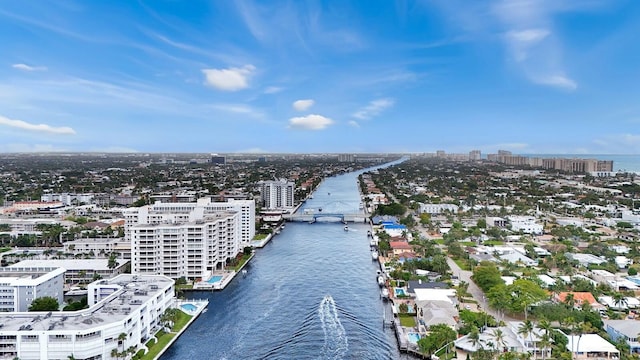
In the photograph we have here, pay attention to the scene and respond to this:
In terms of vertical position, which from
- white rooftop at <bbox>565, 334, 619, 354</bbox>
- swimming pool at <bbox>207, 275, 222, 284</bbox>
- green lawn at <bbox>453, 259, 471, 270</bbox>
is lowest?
swimming pool at <bbox>207, 275, 222, 284</bbox>

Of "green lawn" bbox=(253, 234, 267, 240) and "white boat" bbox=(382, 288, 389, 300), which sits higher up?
"green lawn" bbox=(253, 234, 267, 240)

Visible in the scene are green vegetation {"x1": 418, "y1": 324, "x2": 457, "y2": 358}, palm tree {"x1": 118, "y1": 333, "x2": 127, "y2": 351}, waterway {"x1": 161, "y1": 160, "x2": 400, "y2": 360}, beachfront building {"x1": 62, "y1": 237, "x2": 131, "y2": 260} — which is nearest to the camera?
palm tree {"x1": 118, "y1": 333, "x2": 127, "y2": 351}

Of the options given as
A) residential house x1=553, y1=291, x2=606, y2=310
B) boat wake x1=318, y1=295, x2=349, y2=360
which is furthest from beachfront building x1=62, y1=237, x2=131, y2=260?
residential house x1=553, y1=291, x2=606, y2=310

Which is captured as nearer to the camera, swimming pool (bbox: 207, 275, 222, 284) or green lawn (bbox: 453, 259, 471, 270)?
swimming pool (bbox: 207, 275, 222, 284)

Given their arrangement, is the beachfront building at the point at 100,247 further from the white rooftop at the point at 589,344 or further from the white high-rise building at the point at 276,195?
the white high-rise building at the point at 276,195

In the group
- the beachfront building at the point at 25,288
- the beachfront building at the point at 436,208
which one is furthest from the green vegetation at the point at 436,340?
the beachfront building at the point at 436,208

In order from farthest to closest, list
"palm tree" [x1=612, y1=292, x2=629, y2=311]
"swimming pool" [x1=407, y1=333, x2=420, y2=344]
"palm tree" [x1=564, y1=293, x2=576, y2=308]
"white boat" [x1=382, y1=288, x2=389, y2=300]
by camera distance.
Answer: "white boat" [x1=382, y1=288, x2=389, y2=300]
"palm tree" [x1=612, y1=292, x2=629, y2=311]
"palm tree" [x1=564, y1=293, x2=576, y2=308]
"swimming pool" [x1=407, y1=333, x2=420, y2=344]

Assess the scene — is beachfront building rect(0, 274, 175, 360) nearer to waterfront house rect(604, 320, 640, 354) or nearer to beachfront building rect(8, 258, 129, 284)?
beachfront building rect(8, 258, 129, 284)
